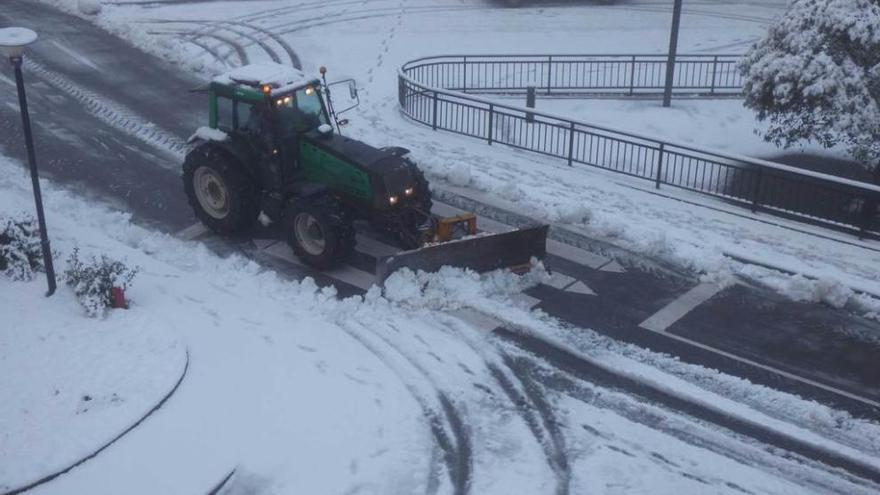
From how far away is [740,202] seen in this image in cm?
1595

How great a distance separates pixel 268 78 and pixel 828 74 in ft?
33.4

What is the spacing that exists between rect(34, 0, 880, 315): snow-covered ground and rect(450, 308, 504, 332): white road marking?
3.36 metres

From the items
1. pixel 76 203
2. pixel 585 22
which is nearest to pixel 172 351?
pixel 76 203

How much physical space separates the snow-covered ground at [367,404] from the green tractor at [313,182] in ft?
1.77

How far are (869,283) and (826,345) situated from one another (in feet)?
6.69

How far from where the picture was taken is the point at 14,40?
34.2 ft

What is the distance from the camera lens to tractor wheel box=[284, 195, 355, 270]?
41.2ft

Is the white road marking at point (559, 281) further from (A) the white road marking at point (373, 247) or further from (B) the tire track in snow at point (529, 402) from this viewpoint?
(A) the white road marking at point (373, 247)

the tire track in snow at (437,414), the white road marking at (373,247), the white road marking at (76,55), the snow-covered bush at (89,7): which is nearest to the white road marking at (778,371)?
the tire track in snow at (437,414)

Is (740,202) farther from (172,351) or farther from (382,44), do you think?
(382,44)

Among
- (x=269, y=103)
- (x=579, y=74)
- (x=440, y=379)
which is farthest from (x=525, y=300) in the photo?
(x=579, y=74)

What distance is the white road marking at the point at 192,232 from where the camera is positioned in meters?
14.3

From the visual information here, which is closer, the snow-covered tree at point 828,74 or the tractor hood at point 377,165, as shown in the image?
the tractor hood at point 377,165

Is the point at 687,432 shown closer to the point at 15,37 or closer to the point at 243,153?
the point at 243,153
